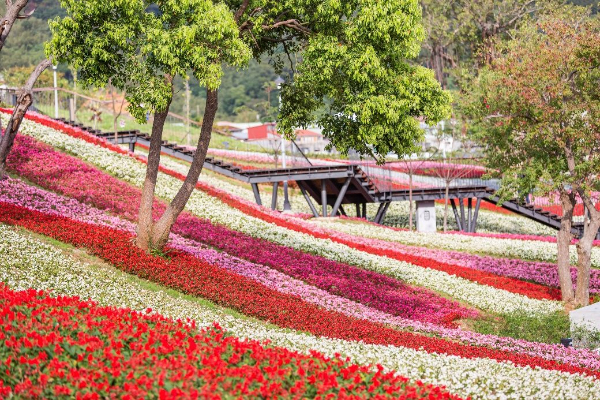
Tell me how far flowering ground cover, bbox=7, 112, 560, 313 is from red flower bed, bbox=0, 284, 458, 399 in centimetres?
1705

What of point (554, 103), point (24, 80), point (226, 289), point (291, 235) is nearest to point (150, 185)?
point (226, 289)

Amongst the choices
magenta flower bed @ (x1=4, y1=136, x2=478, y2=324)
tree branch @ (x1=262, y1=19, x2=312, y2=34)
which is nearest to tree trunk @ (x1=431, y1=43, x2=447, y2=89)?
magenta flower bed @ (x1=4, y1=136, x2=478, y2=324)

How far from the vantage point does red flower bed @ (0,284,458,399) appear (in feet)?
29.2

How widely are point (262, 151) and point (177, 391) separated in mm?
69485

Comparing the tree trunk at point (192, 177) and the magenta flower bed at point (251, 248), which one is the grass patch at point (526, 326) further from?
the tree trunk at point (192, 177)

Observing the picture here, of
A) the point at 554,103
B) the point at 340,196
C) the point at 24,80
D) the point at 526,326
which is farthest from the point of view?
the point at 24,80

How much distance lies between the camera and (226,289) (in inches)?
793

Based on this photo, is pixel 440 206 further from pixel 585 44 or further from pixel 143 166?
pixel 585 44

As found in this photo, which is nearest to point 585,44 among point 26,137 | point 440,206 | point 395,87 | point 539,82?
point 539,82

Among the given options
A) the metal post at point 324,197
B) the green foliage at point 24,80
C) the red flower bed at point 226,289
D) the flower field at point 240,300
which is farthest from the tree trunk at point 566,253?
the green foliage at point 24,80

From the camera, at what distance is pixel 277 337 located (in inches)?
584

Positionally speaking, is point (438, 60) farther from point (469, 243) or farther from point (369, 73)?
point (369, 73)

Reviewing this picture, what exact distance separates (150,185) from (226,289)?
382 cm

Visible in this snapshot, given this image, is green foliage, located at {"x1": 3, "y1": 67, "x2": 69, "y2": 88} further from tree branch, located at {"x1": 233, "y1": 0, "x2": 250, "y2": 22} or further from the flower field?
A: tree branch, located at {"x1": 233, "y1": 0, "x2": 250, "y2": 22}
